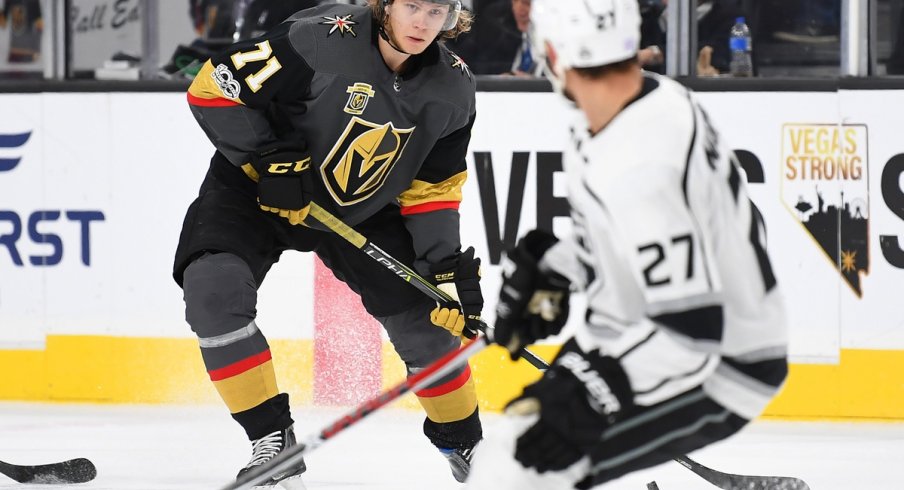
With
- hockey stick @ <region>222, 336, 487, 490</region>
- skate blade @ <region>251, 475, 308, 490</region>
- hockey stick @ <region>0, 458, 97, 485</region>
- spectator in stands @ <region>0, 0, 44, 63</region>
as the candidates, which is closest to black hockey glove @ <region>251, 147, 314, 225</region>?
skate blade @ <region>251, 475, 308, 490</region>

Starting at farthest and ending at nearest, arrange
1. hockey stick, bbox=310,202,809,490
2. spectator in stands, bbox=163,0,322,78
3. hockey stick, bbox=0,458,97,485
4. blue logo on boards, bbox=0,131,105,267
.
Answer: spectator in stands, bbox=163,0,322,78 → blue logo on boards, bbox=0,131,105,267 → hockey stick, bbox=0,458,97,485 → hockey stick, bbox=310,202,809,490

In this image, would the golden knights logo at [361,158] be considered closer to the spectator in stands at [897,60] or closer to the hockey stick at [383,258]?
the hockey stick at [383,258]

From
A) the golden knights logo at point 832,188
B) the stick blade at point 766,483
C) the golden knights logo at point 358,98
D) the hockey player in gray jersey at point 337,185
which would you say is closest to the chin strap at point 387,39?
the hockey player in gray jersey at point 337,185

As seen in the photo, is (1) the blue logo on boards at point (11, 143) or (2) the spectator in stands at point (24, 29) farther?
(2) the spectator in stands at point (24, 29)

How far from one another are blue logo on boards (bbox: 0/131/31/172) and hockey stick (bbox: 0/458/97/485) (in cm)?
149

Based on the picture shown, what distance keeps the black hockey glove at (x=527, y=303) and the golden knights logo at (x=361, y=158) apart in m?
1.04

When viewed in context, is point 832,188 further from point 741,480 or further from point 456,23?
point 456,23

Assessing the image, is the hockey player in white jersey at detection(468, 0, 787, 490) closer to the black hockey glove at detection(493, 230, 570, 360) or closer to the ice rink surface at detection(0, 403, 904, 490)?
the black hockey glove at detection(493, 230, 570, 360)

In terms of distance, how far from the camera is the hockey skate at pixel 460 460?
313cm

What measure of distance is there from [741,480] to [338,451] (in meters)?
1.20

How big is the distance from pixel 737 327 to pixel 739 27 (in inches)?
109

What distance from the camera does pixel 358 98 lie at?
2.98 m

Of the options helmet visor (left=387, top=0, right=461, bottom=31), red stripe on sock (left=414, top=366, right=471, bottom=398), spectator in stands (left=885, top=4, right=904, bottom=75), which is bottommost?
red stripe on sock (left=414, top=366, right=471, bottom=398)

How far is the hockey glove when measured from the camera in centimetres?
304
